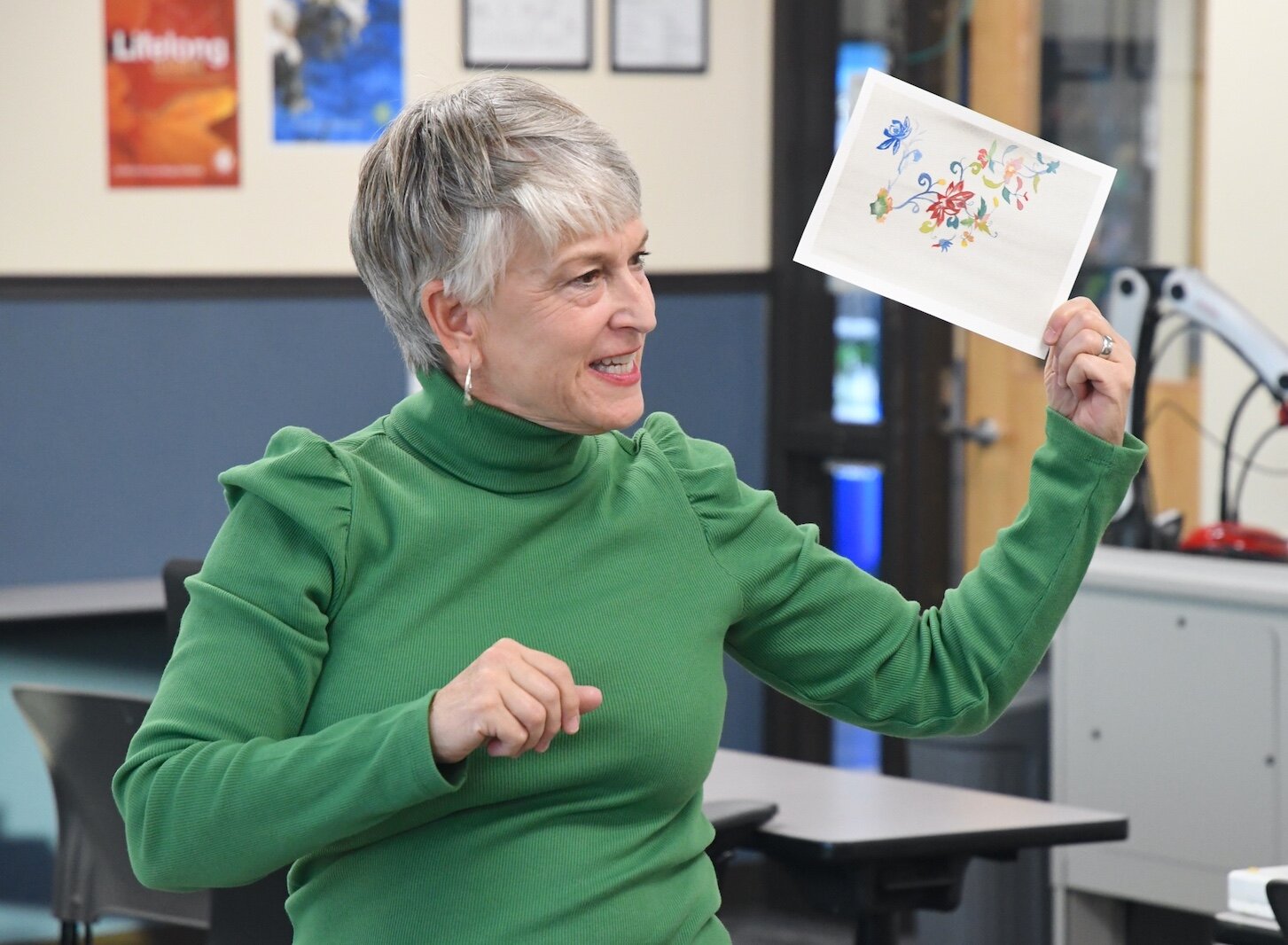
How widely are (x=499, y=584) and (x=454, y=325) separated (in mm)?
202

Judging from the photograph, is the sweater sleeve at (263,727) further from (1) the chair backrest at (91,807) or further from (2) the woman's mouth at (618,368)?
(1) the chair backrest at (91,807)

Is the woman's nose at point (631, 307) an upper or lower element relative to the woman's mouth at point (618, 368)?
upper

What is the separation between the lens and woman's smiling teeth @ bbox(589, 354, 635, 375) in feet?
4.61

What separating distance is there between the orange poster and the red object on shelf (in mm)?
2176

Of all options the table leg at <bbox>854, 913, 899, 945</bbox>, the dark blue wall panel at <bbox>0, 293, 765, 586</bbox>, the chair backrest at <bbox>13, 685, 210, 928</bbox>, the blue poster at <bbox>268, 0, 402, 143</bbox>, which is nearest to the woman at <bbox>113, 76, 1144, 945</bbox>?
the table leg at <bbox>854, 913, 899, 945</bbox>

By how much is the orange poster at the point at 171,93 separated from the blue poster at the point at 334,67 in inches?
4.4

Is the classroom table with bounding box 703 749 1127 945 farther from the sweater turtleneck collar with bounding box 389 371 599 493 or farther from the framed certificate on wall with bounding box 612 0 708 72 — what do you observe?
the framed certificate on wall with bounding box 612 0 708 72

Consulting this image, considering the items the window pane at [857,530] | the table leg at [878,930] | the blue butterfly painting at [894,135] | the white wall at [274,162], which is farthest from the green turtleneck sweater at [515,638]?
the window pane at [857,530]

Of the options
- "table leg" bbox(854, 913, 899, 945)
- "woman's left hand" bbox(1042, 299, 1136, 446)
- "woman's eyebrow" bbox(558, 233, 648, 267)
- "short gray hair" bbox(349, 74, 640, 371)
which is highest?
"short gray hair" bbox(349, 74, 640, 371)

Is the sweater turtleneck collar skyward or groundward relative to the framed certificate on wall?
groundward

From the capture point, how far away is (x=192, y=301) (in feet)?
13.2

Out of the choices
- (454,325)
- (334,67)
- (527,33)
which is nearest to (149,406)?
(334,67)

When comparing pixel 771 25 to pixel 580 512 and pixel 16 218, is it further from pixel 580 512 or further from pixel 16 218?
pixel 580 512

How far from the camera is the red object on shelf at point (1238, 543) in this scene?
2971 mm
